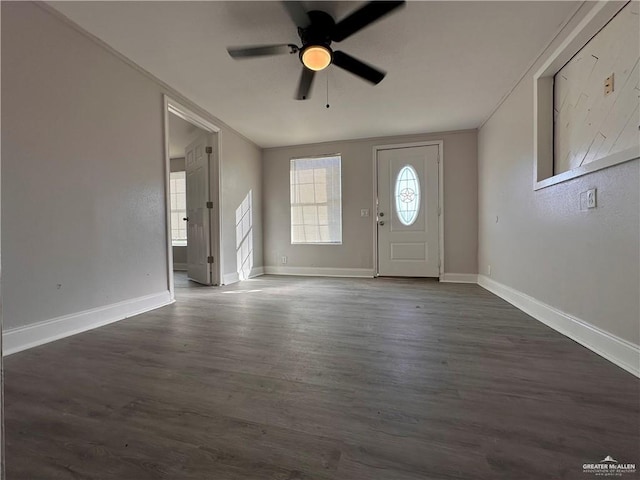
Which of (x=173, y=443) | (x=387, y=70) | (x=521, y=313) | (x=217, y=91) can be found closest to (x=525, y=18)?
(x=387, y=70)

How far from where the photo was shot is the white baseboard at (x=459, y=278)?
4.46m

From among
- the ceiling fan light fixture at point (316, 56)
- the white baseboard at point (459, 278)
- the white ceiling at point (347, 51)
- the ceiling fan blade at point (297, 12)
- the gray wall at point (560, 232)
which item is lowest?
the white baseboard at point (459, 278)

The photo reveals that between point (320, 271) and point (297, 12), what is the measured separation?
3875 mm

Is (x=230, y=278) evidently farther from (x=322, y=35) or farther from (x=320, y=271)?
(x=322, y=35)

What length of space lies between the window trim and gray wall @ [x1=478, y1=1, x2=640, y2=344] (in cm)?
6

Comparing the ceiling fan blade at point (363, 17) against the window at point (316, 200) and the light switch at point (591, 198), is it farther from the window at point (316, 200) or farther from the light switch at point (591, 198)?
the window at point (316, 200)

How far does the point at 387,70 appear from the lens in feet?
9.43

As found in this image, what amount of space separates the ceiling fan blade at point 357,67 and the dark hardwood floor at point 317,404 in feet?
6.75

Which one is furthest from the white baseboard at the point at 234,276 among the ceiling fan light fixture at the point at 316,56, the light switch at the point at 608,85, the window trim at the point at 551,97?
the light switch at the point at 608,85

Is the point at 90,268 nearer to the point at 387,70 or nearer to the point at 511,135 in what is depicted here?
the point at 387,70

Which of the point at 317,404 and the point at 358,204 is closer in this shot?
the point at 317,404

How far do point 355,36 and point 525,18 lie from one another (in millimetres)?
1247

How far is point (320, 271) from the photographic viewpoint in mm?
5254

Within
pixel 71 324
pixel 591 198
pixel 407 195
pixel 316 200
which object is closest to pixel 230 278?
pixel 316 200
